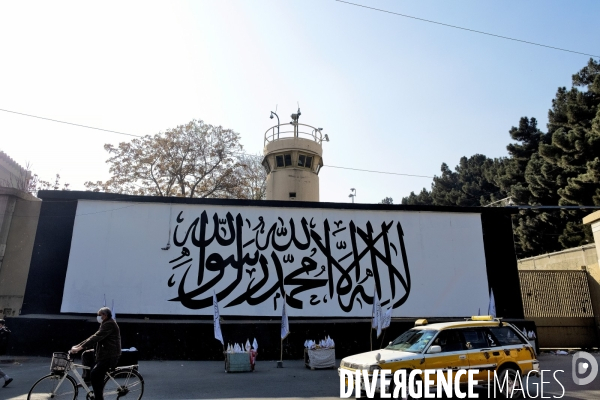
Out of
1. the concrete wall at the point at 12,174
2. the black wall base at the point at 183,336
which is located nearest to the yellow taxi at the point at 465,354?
the black wall base at the point at 183,336

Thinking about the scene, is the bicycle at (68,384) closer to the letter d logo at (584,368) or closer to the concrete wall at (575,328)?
the letter d logo at (584,368)

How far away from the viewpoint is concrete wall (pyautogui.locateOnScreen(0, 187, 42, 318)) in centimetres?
1708

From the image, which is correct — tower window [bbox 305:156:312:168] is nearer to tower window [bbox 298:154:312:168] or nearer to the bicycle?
tower window [bbox 298:154:312:168]

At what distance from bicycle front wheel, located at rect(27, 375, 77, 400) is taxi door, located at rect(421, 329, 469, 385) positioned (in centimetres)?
595

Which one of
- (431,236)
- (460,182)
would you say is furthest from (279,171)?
(460,182)

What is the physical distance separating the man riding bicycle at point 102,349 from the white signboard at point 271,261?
8.19 meters

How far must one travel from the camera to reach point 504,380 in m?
7.21

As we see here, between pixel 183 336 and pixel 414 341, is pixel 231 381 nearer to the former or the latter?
pixel 414 341

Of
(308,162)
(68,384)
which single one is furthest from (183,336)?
(308,162)

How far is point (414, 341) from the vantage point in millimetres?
7918

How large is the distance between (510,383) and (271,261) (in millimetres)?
9388

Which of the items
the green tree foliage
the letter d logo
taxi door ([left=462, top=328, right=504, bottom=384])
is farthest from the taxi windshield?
the green tree foliage

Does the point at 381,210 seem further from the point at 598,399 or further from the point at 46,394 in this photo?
the point at 46,394

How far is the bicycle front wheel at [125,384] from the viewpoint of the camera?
21.5 feet
